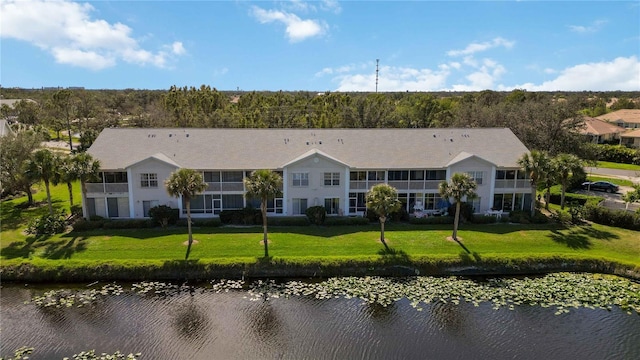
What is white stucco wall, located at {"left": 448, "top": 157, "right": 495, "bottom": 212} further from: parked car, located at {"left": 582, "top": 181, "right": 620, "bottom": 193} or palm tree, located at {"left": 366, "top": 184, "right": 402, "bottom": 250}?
parked car, located at {"left": 582, "top": 181, "right": 620, "bottom": 193}

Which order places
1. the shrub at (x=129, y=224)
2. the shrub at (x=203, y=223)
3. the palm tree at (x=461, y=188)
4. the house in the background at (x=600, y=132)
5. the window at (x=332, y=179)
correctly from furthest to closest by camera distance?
the house in the background at (x=600, y=132)
the window at (x=332, y=179)
the shrub at (x=203, y=223)
the shrub at (x=129, y=224)
the palm tree at (x=461, y=188)

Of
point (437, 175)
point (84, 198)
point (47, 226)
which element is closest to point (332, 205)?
point (437, 175)

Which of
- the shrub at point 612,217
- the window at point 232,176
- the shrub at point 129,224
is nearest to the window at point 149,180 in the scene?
the shrub at point 129,224

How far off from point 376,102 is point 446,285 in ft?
173

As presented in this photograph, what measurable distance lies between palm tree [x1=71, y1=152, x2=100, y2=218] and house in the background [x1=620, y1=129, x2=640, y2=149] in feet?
289

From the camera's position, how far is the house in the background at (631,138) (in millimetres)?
80688

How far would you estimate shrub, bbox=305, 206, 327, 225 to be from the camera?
36562 mm

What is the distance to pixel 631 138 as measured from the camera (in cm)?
8200

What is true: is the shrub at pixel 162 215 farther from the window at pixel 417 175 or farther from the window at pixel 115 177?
the window at pixel 417 175

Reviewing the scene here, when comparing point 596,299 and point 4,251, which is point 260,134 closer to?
point 4,251

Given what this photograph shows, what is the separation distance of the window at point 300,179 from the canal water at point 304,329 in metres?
14.0

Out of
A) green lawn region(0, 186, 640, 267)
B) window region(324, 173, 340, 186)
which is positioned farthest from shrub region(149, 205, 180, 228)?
window region(324, 173, 340, 186)

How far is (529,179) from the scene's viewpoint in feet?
128

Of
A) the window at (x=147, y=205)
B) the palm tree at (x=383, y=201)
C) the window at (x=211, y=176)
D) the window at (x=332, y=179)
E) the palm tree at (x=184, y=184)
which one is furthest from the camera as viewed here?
the window at (x=332, y=179)
